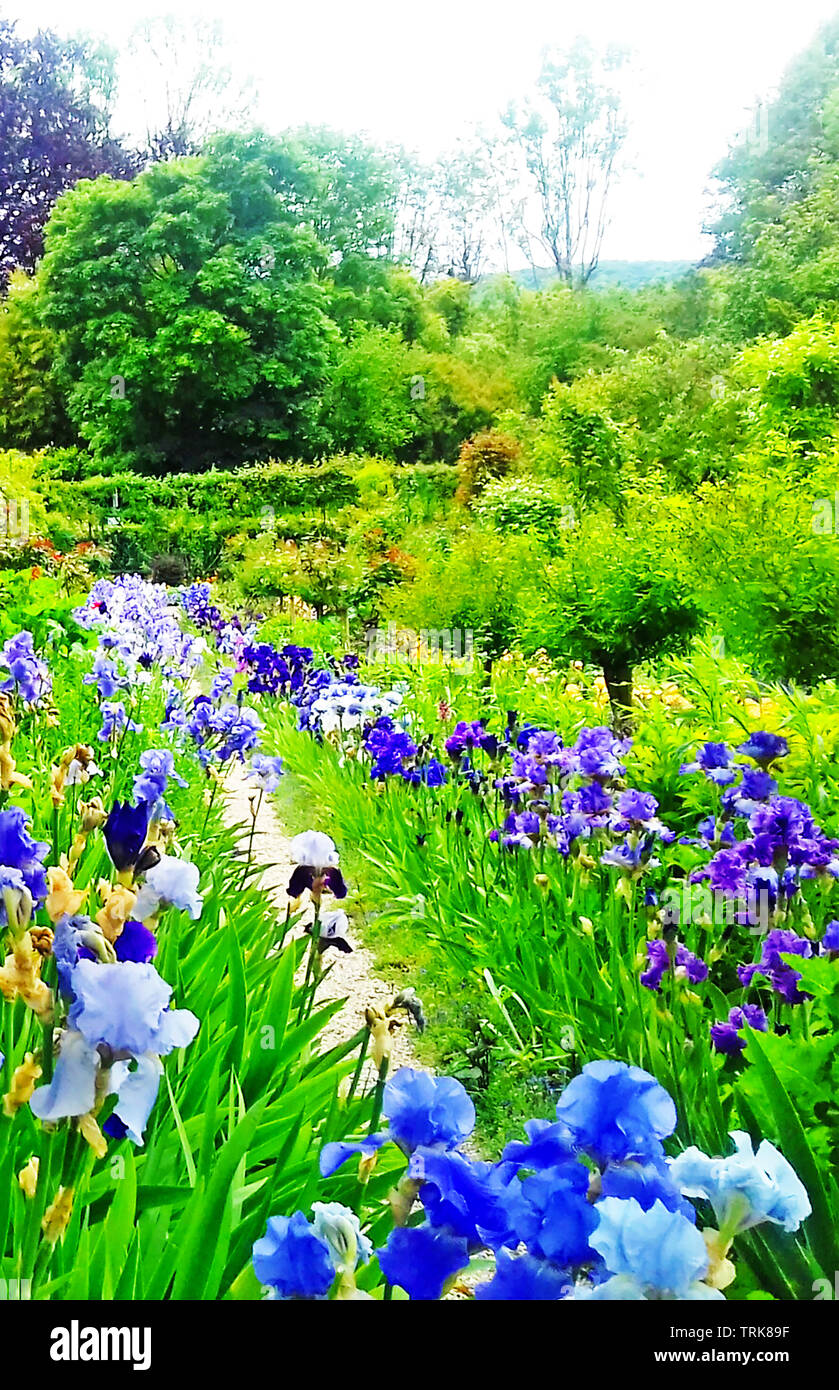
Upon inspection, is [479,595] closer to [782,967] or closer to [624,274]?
[624,274]

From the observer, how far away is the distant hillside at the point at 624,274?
500cm

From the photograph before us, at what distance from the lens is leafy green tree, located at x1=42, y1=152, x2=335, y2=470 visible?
170 inches

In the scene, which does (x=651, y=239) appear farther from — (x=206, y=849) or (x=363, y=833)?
(x=206, y=849)

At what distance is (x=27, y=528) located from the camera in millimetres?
6016

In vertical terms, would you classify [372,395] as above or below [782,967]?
above

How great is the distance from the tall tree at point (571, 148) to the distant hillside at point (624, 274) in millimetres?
96

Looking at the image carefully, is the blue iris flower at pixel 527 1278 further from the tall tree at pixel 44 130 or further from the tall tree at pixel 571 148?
the tall tree at pixel 571 148

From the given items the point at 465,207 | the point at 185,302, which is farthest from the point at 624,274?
the point at 185,302

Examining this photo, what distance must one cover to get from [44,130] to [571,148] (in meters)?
2.41

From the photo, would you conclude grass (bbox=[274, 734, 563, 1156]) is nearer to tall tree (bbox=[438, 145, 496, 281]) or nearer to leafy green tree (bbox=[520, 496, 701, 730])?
leafy green tree (bbox=[520, 496, 701, 730])

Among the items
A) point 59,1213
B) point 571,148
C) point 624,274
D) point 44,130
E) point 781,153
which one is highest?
point 781,153

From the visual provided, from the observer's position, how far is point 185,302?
4480 mm

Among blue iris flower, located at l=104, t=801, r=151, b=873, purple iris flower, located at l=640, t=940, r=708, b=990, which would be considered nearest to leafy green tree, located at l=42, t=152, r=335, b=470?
purple iris flower, located at l=640, t=940, r=708, b=990
